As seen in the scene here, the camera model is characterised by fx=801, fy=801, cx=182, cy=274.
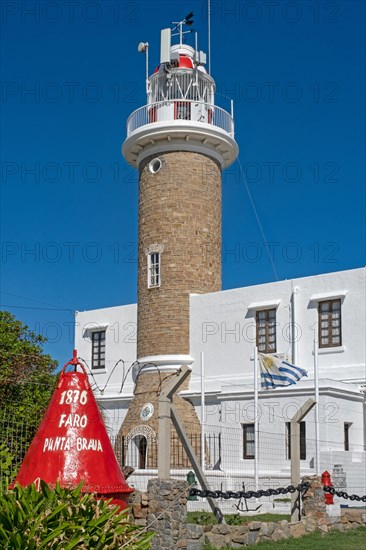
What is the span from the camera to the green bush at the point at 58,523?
19.0ft

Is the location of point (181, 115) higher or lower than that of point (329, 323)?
higher

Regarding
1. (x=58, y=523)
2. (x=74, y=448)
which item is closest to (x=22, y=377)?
(x=74, y=448)

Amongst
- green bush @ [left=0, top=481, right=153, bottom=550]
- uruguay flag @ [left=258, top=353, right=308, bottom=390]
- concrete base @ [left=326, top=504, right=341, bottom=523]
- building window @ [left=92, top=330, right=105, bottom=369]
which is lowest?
concrete base @ [left=326, top=504, right=341, bottom=523]

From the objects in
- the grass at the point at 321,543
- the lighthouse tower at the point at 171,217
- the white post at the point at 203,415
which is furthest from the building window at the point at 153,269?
the grass at the point at 321,543

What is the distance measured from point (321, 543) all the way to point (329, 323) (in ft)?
39.8

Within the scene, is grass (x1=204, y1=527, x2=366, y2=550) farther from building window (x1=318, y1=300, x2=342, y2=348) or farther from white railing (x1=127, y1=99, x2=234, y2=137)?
white railing (x1=127, y1=99, x2=234, y2=137)

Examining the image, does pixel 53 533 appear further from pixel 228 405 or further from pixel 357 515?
pixel 228 405

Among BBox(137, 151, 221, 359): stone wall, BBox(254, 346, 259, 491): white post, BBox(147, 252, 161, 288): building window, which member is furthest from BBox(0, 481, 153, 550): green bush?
BBox(147, 252, 161, 288): building window

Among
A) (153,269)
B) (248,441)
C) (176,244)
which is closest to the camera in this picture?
(248,441)

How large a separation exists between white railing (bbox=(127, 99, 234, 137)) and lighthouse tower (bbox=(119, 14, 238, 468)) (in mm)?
35

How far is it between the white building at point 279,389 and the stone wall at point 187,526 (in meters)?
5.37

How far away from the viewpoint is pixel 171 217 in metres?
27.5

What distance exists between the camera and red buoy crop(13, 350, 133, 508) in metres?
8.74

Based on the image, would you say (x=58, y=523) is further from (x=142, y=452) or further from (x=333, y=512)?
(x=142, y=452)
